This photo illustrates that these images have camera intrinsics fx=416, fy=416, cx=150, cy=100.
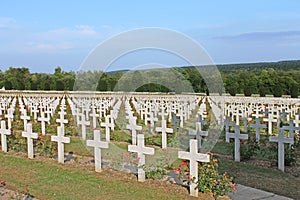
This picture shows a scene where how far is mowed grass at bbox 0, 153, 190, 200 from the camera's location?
20.9 feet

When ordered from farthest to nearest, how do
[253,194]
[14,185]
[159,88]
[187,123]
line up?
[159,88], [187,123], [14,185], [253,194]

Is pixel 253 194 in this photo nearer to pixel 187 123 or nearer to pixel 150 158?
pixel 150 158

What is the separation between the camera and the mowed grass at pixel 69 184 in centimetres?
638

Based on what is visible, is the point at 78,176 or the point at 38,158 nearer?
the point at 78,176

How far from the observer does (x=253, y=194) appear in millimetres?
6402

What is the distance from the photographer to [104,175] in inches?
305

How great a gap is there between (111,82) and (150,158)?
997 inches


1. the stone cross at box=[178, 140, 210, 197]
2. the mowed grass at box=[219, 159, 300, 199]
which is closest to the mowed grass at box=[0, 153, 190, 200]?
the stone cross at box=[178, 140, 210, 197]

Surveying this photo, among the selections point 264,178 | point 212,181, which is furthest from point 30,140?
point 264,178

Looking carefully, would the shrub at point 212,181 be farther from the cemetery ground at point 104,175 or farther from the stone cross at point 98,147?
the stone cross at point 98,147

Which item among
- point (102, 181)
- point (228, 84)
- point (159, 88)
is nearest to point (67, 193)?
point (102, 181)

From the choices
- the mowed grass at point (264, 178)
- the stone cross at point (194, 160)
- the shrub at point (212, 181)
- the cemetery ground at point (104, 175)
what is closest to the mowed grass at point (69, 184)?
the cemetery ground at point (104, 175)

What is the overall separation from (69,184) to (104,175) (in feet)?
2.81

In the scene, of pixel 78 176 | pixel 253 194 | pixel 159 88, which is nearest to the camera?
pixel 253 194
